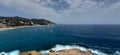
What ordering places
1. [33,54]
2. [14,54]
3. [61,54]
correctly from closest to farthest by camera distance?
[33,54] < [61,54] < [14,54]

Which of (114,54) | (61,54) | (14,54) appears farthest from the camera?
(114,54)

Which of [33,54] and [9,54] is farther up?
[33,54]

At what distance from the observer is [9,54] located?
139 ft

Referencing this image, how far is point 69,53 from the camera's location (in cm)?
3516

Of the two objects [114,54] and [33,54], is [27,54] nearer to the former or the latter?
[33,54]

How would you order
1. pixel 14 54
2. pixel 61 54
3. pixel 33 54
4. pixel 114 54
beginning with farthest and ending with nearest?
pixel 114 54 → pixel 14 54 → pixel 61 54 → pixel 33 54

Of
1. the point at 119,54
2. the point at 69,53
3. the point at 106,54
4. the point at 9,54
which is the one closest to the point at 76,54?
the point at 69,53

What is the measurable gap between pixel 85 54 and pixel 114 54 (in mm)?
12896

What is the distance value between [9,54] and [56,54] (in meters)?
15.4

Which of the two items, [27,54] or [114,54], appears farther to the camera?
[114,54]

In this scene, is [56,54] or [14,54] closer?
[56,54]

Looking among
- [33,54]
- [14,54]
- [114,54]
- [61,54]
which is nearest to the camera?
[33,54]

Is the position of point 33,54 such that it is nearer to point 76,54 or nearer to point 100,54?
point 76,54

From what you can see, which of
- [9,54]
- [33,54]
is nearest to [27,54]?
[33,54]
